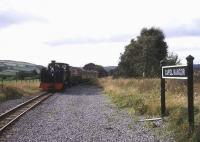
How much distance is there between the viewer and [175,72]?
13.6 metres

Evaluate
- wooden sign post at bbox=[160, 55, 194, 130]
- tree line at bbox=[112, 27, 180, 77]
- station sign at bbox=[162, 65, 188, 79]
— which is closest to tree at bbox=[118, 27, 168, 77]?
tree line at bbox=[112, 27, 180, 77]

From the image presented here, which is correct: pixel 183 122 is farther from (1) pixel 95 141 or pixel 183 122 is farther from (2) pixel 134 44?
(2) pixel 134 44

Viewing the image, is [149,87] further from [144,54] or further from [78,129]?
[144,54]

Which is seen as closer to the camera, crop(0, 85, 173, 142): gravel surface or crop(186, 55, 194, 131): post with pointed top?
crop(186, 55, 194, 131): post with pointed top

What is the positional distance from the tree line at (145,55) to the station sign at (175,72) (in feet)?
121

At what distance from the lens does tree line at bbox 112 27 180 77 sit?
58725 millimetres

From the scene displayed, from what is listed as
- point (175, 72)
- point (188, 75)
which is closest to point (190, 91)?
point (188, 75)

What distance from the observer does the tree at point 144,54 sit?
194ft

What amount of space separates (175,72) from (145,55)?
154ft

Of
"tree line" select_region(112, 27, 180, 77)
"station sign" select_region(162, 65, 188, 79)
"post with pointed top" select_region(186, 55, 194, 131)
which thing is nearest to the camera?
"post with pointed top" select_region(186, 55, 194, 131)

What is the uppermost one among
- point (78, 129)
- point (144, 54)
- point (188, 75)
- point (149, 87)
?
point (144, 54)

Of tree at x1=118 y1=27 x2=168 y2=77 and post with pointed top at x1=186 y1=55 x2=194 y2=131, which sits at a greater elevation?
tree at x1=118 y1=27 x2=168 y2=77

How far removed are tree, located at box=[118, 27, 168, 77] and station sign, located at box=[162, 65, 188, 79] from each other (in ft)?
129

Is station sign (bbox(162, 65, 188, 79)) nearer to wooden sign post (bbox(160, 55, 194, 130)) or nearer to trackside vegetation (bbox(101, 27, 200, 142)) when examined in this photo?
wooden sign post (bbox(160, 55, 194, 130))
